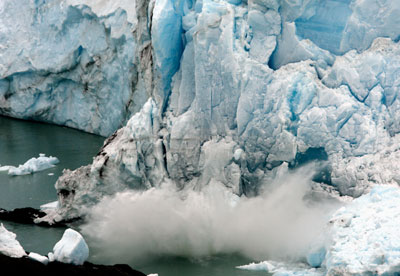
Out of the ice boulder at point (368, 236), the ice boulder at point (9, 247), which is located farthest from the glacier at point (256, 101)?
the ice boulder at point (9, 247)

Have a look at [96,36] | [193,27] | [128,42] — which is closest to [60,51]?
[96,36]

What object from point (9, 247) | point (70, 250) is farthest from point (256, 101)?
point (9, 247)

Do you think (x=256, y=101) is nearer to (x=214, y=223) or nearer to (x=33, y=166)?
(x=214, y=223)

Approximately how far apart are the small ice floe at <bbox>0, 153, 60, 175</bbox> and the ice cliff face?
125 inches

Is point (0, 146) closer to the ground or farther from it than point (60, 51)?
closer to the ground

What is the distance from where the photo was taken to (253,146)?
794 cm

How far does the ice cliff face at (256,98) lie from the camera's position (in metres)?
7.55

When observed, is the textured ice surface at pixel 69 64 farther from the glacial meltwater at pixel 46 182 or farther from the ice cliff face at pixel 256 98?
the ice cliff face at pixel 256 98

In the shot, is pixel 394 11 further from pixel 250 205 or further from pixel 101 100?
pixel 101 100

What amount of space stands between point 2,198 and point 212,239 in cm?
458

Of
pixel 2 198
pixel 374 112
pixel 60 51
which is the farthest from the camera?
pixel 60 51

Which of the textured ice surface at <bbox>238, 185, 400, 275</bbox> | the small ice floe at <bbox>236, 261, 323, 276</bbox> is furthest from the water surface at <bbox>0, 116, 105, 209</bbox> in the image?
the textured ice surface at <bbox>238, 185, 400, 275</bbox>

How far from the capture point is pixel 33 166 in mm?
12156

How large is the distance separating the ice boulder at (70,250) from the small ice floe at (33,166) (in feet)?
21.1
